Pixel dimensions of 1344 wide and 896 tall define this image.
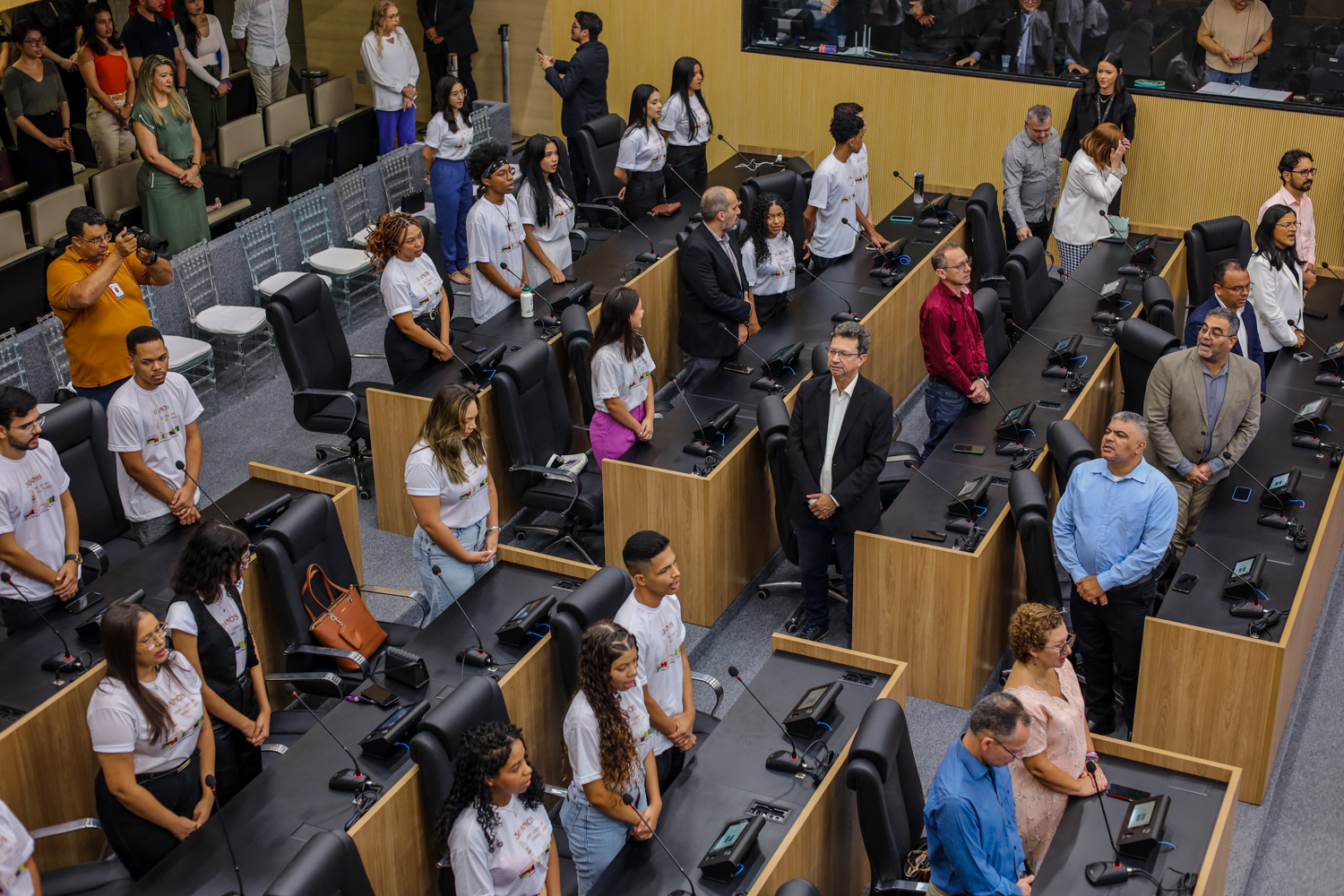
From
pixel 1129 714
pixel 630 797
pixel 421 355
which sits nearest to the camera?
pixel 630 797

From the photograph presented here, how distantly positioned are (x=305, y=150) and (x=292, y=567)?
496 centimetres

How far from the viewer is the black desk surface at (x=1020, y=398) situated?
5.68 m

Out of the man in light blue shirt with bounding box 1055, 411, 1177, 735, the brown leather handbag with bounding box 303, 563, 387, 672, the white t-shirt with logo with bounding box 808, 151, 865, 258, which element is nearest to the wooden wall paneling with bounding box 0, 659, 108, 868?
the brown leather handbag with bounding box 303, 563, 387, 672

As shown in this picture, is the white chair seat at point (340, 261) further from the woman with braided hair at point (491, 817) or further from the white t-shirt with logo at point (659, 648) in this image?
the woman with braided hair at point (491, 817)

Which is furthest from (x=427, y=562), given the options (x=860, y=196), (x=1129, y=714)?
(x=860, y=196)

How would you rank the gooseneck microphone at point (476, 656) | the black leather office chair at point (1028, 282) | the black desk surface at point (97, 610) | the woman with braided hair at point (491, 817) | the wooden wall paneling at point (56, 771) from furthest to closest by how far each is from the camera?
the black leather office chair at point (1028, 282)
the gooseneck microphone at point (476, 656)
the black desk surface at point (97, 610)
the wooden wall paneling at point (56, 771)
the woman with braided hair at point (491, 817)

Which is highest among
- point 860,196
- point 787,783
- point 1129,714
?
point 860,196

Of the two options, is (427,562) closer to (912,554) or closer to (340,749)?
(340,749)

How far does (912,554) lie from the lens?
5465 millimetres

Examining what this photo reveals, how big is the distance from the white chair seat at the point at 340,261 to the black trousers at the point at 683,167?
2.16m

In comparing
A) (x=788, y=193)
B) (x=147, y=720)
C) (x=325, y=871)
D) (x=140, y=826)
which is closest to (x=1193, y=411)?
(x=788, y=193)

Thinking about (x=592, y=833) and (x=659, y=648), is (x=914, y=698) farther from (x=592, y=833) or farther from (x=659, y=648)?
(x=592, y=833)

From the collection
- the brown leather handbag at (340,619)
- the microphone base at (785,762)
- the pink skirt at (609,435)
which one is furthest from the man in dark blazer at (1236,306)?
the brown leather handbag at (340,619)

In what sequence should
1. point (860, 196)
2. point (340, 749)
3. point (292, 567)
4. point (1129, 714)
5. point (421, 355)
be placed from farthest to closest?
point (860, 196) → point (421, 355) → point (1129, 714) → point (292, 567) → point (340, 749)
